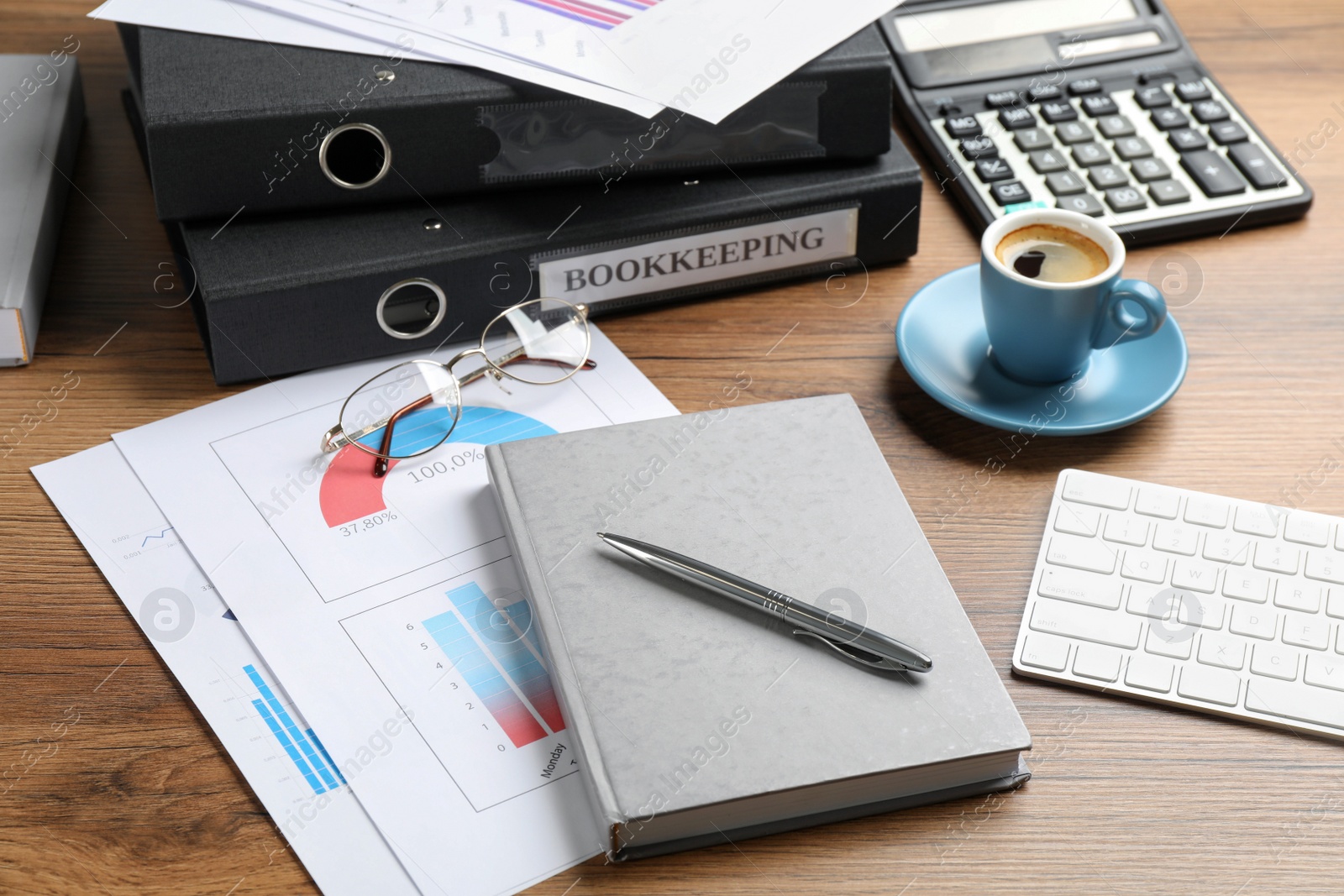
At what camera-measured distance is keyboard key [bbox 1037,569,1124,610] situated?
62cm

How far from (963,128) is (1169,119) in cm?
16

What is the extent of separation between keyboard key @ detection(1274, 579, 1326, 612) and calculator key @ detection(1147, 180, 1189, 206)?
0.34m

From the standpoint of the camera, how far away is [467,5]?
2.58 feet

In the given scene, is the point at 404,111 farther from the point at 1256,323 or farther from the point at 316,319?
the point at 1256,323

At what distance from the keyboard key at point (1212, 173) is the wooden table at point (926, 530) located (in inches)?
1.5

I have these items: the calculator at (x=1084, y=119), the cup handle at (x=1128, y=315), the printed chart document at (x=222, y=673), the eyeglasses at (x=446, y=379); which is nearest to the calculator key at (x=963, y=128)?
the calculator at (x=1084, y=119)

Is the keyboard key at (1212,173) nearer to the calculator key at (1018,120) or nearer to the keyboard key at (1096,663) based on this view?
the calculator key at (1018,120)

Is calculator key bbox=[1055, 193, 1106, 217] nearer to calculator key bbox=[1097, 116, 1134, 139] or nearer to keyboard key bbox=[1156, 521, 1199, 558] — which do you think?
calculator key bbox=[1097, 116, 1134, 139]

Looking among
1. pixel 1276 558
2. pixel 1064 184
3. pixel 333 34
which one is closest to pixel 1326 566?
pixel 1276 558

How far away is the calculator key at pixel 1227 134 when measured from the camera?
0.87 metres

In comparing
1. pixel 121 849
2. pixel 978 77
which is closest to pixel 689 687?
pixel 121 849

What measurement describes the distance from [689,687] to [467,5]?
0.51 m

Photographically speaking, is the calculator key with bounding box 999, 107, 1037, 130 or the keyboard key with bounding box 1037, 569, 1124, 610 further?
the calculator key with bounding box 999, 107, 1037, 130

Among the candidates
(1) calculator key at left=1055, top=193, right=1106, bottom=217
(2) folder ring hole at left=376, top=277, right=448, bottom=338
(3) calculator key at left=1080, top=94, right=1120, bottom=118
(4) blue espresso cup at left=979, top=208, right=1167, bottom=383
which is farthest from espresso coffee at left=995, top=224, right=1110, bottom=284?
(2) folder ring hole at left=376, top=277, right=448, bottom=338
